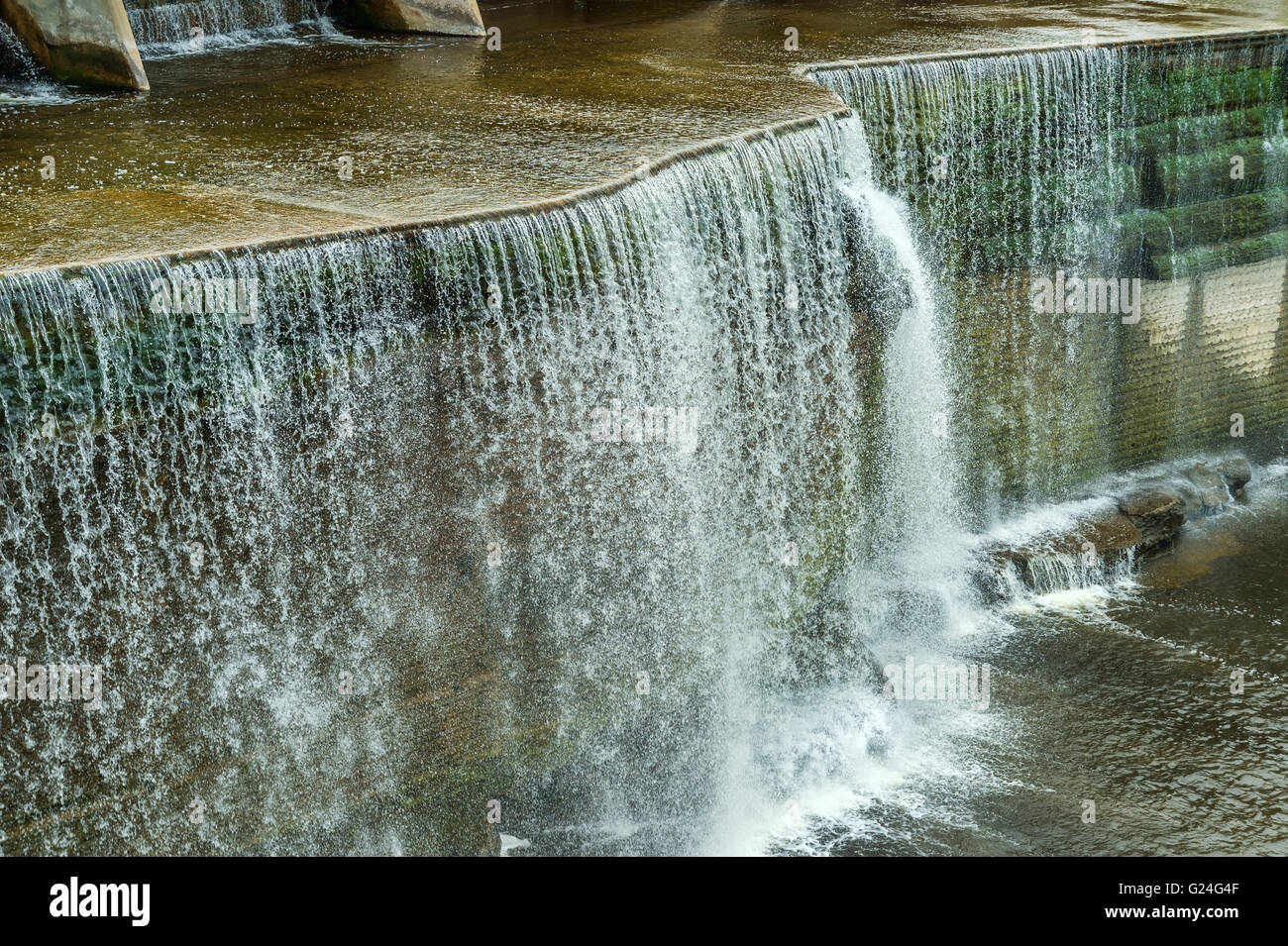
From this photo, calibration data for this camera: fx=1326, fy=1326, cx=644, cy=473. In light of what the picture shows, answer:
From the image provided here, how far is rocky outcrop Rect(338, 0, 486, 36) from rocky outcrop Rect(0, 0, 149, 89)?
2.31m

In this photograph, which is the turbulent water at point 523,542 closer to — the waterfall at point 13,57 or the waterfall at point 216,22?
the waterfall at point 13,57

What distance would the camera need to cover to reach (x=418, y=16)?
31.7 feet

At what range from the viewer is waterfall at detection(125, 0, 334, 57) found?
8.77 meters

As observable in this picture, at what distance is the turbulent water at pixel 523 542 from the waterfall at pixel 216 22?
172 inches

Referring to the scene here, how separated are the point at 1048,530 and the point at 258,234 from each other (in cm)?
547

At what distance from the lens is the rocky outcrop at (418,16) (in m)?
9.61

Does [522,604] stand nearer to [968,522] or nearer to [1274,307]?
[968,522]

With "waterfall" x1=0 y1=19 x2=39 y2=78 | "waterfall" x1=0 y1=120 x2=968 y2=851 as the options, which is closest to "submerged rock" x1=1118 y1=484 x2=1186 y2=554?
"waterfall" x1=0 y1=120 x2=968 y2=851

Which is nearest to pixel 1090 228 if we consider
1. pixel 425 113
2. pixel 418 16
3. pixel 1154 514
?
pixel 1154 514

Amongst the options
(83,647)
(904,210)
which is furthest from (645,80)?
(83,647)

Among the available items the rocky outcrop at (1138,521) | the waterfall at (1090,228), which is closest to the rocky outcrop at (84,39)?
the waterfall at (1090,228)

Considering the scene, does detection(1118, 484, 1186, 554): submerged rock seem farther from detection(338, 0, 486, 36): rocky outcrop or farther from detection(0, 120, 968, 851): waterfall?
detection(338, 0, 486, 36): rocky outcrop

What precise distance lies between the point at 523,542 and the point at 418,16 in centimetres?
528

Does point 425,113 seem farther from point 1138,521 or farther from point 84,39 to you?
point 1138,521
